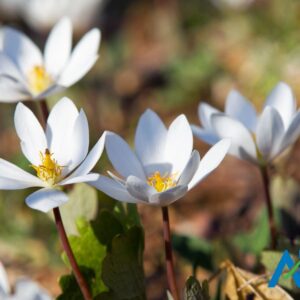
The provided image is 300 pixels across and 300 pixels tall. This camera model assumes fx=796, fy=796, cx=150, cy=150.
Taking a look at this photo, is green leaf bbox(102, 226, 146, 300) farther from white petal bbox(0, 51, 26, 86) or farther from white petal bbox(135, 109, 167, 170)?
white petal bbox(0, 51, 26, 86)

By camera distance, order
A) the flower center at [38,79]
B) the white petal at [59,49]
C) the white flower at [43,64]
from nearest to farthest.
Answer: the white flower at [43,64] → the flower center at [38,79] → the white petal at [59,49]

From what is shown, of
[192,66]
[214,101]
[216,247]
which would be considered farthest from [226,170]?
[216,247]

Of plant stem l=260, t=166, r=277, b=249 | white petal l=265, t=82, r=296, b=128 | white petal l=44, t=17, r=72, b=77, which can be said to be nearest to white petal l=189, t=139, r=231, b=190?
plant stem l=260, t=166, r=277, b=249

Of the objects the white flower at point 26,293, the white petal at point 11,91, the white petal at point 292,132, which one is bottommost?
the white flower at point 26,293

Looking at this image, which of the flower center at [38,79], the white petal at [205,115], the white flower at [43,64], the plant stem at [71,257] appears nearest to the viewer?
the plant stem at [71,257]

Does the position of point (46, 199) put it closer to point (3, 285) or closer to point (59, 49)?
point (3, 285)

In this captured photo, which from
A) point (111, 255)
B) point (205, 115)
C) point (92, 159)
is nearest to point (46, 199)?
point (92, 159)

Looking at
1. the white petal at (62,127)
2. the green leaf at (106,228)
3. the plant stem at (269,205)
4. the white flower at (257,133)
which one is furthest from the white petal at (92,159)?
the plant stem at (269,205)

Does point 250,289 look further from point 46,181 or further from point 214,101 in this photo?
point 214,101

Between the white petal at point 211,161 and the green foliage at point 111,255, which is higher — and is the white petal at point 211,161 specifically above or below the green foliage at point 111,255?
above

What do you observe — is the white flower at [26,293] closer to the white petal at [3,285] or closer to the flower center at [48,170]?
the white petal at [3,285]
